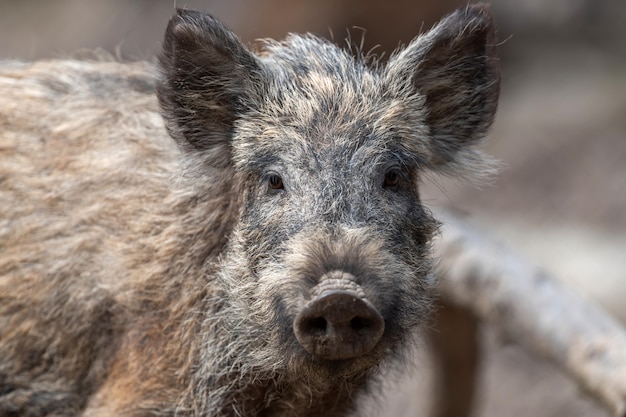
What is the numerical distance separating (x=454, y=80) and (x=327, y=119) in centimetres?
78

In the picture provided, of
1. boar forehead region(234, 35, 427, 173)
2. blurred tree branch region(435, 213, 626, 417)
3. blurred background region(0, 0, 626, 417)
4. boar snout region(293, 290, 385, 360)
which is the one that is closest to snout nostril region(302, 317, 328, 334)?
boar snout region(293, 290, 385, 360)

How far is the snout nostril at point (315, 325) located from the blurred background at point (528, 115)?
2.72 m

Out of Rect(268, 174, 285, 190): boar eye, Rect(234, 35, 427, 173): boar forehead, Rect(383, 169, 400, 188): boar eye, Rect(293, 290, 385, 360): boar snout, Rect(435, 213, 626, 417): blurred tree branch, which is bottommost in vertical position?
Rect(435, 213, 626, 417): blurred tree branch

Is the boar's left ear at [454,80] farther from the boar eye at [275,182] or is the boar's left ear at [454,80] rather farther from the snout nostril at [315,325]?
the snout nostril at [315,325]

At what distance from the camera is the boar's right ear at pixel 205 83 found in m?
3.99

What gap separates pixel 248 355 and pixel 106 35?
34.1ft

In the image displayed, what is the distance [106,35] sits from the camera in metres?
13.7

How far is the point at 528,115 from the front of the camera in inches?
468

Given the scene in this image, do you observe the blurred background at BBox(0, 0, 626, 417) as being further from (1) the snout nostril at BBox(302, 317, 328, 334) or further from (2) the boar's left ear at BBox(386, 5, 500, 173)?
(1) the snout nostril at BBox(302, 317, 328, 334)

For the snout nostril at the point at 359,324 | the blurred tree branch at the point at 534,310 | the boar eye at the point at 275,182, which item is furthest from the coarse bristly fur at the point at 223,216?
the blurred tree branch at the point at 534,310

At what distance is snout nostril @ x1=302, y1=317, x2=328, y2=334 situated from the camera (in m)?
3.37

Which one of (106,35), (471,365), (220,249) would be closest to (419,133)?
(220,249)

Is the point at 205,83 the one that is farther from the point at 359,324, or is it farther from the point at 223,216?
the point at 359,324

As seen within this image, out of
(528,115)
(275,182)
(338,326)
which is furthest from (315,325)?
(528,115)
